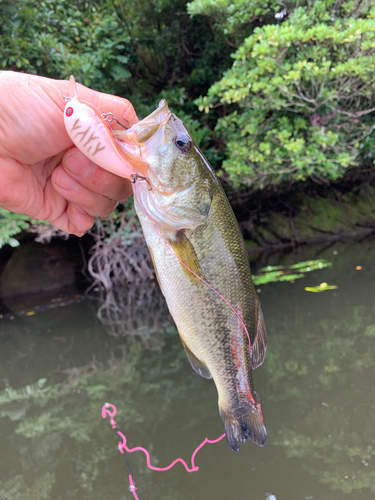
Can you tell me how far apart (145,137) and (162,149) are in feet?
0.25

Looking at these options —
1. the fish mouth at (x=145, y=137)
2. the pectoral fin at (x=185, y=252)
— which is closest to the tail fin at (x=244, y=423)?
the pectoral fin at (x=185, y=252)

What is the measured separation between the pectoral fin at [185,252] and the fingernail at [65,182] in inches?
20.7

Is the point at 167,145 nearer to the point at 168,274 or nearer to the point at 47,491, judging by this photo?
the point at 168,274

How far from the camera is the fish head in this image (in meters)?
1.23

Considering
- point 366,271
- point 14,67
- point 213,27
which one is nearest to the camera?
point 14,67

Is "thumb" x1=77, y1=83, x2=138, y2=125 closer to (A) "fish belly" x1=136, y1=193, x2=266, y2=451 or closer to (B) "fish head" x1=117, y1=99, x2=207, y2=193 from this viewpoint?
(B) "fish head" x1=117, y1=99, x2=207, y2=193

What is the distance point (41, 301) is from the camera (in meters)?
6.27

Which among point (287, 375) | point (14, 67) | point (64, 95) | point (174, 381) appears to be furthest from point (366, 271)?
point (14, 67)

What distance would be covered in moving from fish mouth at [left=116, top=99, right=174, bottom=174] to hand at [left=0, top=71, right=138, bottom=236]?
6.4 inches

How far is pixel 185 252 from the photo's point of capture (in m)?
1.32

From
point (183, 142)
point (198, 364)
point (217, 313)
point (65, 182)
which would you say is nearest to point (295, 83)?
point (183, 142)

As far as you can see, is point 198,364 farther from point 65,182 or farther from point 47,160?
point 47,160

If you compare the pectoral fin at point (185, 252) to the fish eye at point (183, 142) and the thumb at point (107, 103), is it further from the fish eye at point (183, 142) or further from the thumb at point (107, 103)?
the thumb at point (107, 103)

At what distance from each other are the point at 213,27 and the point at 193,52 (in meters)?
0.83
